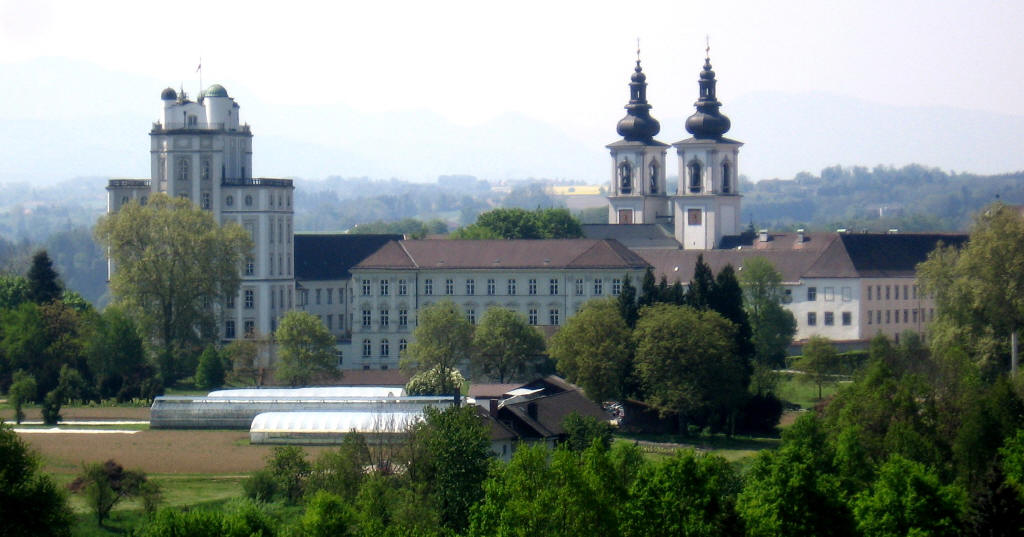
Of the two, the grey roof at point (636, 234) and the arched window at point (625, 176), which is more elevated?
the arched window at point (625, 176)

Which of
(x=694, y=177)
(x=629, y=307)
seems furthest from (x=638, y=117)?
(x=629, y=307)

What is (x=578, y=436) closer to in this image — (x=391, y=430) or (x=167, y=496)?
(x=391, y=430)

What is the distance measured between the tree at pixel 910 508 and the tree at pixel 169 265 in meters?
45.3

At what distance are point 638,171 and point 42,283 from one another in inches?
1834

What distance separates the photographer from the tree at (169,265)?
8150 centimetres

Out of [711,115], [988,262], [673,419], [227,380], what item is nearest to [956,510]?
[673,419]

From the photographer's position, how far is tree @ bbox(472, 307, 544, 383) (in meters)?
76.5

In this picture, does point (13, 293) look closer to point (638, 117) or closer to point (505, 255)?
point (505, 255)

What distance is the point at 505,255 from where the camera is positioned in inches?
3511

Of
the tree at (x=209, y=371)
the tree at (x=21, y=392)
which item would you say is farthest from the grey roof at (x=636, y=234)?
the tree at (x=21, y=392)

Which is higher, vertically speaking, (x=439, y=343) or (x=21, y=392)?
(x=439, y=343)

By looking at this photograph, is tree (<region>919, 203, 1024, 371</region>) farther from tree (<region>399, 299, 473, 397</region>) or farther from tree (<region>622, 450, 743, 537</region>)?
tree (<region>622, 450, 743, 537</region>)

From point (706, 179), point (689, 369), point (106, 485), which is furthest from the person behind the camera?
point (706, 179)

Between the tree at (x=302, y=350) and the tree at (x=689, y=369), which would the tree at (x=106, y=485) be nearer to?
the tree at (x=689, y=369)
